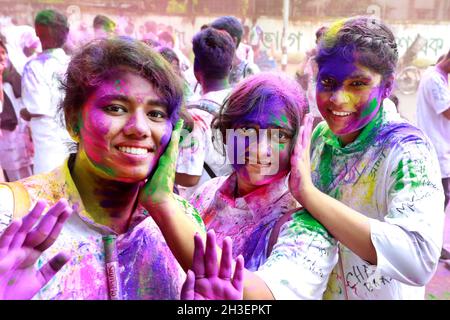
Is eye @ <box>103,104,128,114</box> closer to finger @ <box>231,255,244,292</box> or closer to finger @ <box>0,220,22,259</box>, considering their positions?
finger @ <box>0,220,22,259</box>

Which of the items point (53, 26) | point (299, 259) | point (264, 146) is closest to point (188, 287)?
point (299, 259)

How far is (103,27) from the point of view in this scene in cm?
150

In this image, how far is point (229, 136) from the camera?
160 centimetres

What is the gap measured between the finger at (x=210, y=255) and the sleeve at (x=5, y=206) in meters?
0.48

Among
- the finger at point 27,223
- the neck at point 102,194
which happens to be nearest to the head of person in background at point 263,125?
the neck at point 102,194

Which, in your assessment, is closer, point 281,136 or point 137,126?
point 137,126

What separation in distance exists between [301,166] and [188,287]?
43 cm

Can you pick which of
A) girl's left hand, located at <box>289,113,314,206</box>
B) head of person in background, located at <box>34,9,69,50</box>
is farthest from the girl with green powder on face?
head of person in background, located at <box>34,9,69,50</box>

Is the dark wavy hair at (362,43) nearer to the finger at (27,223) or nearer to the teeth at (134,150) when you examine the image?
the teeth at (134,150)

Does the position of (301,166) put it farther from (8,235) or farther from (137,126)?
(8,235)

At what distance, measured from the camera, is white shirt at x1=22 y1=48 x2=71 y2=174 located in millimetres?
1523

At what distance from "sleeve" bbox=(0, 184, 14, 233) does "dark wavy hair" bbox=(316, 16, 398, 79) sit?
2.89ft
